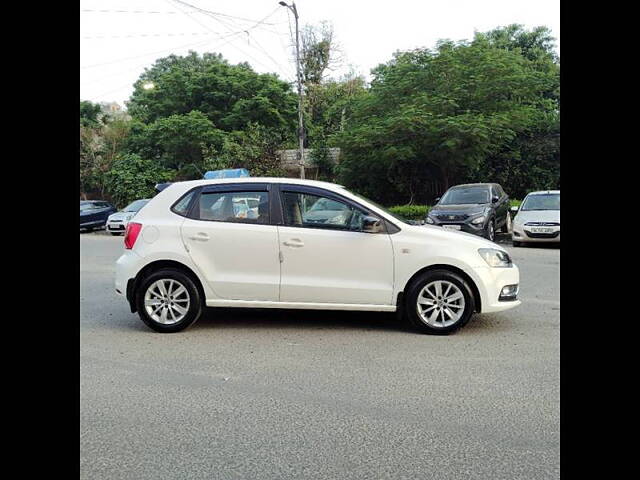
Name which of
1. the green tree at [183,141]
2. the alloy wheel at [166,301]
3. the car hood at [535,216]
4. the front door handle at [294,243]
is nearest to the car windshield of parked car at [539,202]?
the car hood at [535,216]

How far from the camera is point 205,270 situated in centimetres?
654

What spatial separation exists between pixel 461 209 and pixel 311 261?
9.52 m

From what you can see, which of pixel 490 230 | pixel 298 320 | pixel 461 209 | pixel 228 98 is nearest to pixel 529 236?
pixel 490 230

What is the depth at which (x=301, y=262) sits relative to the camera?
21.2 feet

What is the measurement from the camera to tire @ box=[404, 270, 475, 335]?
20.9 feet

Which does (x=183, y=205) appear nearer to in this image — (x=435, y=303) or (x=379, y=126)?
(x=435, y=303)

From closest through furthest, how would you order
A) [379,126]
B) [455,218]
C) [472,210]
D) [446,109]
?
[455,218] → [472,210] → [446,109] → [379,126]

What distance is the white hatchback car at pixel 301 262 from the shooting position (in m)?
6.40

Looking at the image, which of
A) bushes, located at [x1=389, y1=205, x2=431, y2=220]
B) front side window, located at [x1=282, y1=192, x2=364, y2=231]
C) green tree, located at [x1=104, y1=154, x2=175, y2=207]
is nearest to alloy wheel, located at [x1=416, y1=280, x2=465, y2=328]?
Answer: front side window, located at [x1=282, y1=192, x2=364, y2=231]

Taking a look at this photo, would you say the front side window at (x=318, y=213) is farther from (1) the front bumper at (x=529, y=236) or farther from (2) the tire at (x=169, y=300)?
(1) the front bumper at (x=529, y=236)

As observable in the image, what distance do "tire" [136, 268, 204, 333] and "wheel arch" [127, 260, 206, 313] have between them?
4 centimetres
